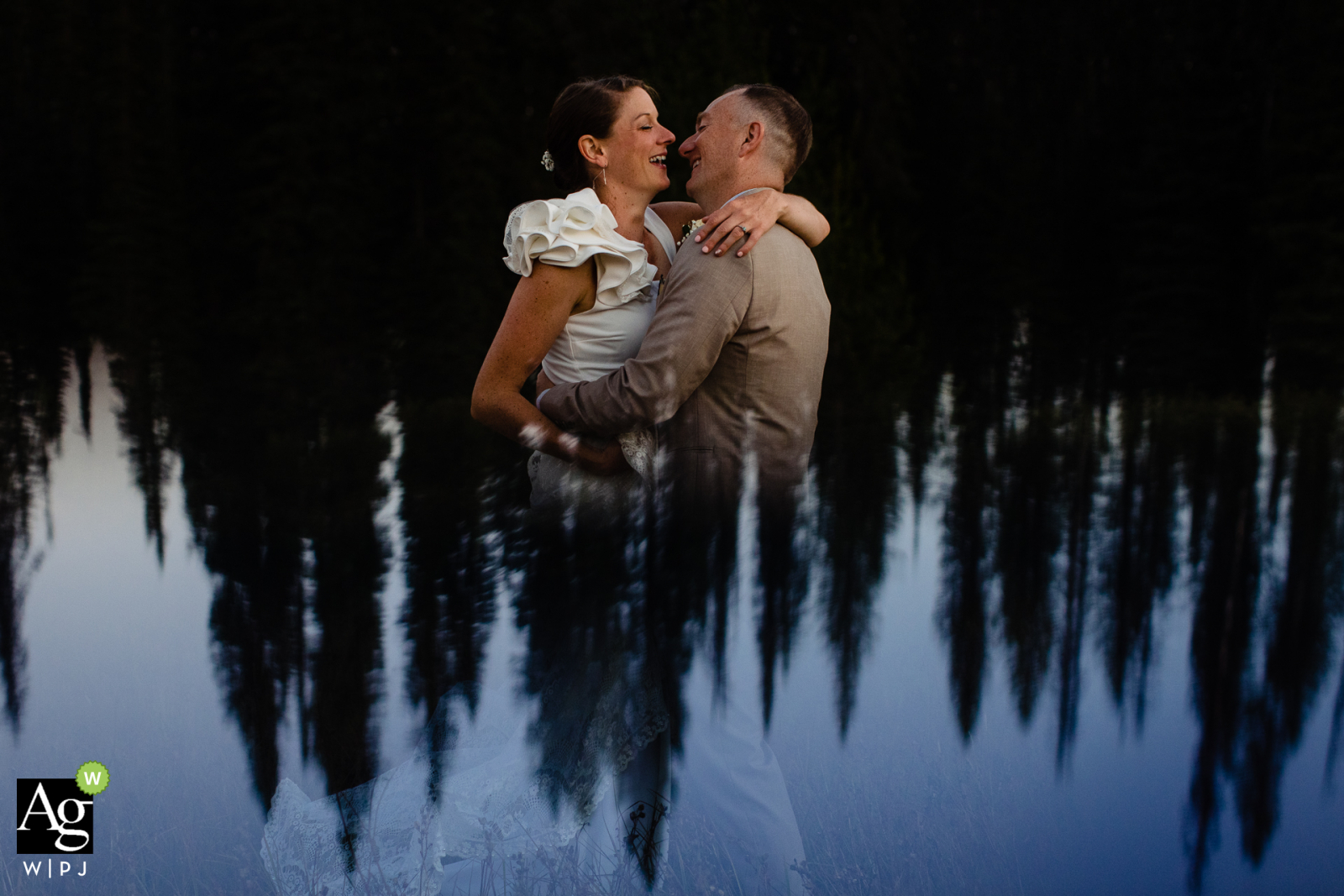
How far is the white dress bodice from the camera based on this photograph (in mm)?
1812

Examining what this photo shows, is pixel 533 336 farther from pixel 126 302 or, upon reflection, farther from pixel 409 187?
pixel 409 187

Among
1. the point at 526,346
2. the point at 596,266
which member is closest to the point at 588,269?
the point at 596,266

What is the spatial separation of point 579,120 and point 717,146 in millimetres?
334

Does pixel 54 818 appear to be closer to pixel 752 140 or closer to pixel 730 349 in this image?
pixel 730 349

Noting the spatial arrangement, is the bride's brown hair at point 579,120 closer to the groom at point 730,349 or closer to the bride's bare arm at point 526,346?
the groom at point 730,349

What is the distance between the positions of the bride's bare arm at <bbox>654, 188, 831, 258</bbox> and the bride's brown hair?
38cm

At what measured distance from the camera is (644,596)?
1411 mm

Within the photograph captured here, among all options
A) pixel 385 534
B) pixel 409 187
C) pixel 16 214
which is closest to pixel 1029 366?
pixel 385 534

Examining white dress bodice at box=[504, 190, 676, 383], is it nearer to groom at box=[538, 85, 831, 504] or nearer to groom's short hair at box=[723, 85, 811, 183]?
groom at box=[538, 85, 831, 504]

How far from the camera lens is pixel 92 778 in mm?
1633

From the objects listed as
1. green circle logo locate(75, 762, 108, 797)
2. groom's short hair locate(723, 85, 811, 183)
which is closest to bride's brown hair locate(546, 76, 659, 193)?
groom's short hair locate(723, 85, 811, 183)

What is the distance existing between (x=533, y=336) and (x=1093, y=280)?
10052mm

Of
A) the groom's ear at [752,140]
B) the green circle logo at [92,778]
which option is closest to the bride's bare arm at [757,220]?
the groom's ear at [752,140]

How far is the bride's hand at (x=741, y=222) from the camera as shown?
1.72 meters
